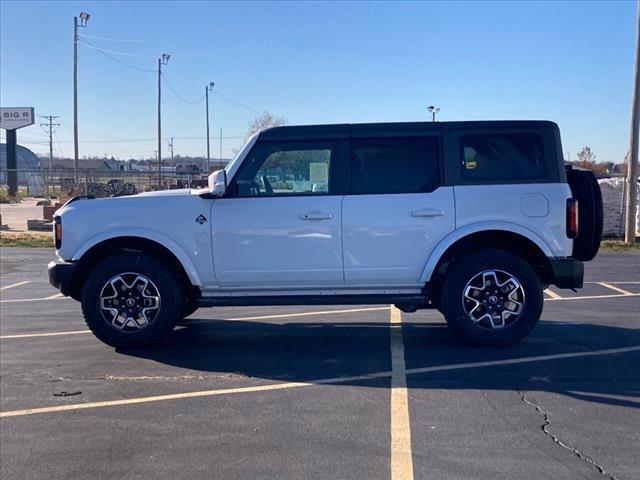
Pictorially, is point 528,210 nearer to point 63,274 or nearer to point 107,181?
point 63,274

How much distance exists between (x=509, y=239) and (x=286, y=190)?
2195 millimetres

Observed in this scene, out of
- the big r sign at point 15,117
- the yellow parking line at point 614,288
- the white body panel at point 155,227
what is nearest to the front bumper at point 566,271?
the white body panel at point 155,227

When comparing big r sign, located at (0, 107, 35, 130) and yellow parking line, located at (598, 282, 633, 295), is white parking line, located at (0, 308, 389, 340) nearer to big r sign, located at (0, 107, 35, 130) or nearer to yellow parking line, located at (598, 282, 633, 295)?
yellow parking line, located at (598, 282, 633, 295)

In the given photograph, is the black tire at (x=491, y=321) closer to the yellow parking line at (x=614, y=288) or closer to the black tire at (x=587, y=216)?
the black tire at (x=587, y=216)

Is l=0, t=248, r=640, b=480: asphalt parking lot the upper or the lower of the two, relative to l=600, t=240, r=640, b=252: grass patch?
lower

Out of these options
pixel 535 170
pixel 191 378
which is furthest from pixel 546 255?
pixel 191 378

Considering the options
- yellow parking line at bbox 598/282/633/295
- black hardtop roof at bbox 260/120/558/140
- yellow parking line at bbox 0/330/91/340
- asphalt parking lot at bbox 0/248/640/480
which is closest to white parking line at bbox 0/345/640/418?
asphalt parking lot at bbox 0/248/640/480

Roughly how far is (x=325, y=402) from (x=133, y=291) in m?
2.54

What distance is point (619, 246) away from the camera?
17.2 m

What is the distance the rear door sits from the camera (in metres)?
6.55

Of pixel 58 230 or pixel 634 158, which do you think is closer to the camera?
pixel 58 230

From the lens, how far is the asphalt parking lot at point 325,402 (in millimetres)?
4078

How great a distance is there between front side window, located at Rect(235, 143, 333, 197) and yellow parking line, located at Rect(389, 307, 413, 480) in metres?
1.78

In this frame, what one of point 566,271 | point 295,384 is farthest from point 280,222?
point 566,271
